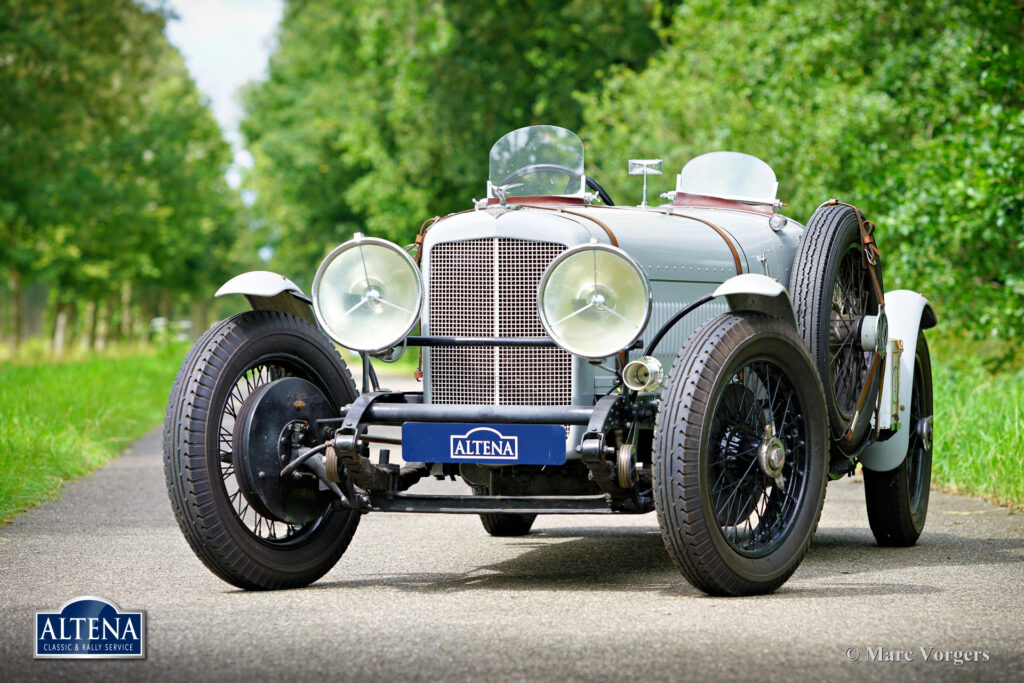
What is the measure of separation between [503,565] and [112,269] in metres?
27.6

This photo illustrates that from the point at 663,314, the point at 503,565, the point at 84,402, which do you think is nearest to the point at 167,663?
the point at 503,565

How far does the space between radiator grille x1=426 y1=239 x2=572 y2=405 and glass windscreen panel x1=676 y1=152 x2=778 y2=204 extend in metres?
1.85

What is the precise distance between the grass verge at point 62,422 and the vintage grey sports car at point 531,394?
2.71 m

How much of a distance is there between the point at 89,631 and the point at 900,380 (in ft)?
14.5

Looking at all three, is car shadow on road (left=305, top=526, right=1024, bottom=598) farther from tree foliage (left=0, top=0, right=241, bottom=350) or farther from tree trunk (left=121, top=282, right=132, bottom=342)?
tree trunk (left=121, top=282, right=132, bottom=342)

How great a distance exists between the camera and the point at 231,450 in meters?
5.48

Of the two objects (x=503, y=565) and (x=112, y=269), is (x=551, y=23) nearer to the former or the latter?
(x=112, y=269)

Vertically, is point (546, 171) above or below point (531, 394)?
above

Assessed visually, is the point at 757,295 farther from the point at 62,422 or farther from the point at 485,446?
the point at 62,422

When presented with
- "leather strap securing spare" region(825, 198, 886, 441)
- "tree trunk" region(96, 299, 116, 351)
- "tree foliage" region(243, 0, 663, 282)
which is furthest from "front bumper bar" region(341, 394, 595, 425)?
"tree trunk" region(96, 299, 116, 351)

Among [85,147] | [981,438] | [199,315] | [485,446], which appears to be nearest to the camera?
[485,446]

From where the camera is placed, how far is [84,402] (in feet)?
42.3

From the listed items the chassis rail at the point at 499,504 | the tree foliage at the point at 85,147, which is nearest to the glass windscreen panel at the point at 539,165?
the chassis rail at the point at 499,504

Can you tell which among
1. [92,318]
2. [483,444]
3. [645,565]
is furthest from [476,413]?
[92,318]
